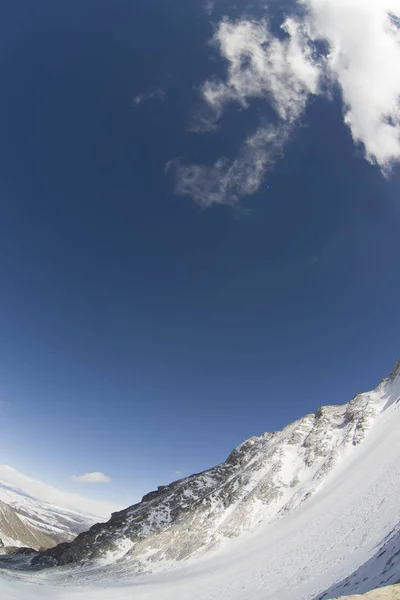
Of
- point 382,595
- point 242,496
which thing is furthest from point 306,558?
point 242,496

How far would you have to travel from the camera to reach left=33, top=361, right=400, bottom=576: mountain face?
60312mm

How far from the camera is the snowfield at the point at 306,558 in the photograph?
22.8m

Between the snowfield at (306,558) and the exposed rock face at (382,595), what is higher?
the exposed rock face at (382,595)

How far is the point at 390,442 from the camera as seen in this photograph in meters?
54.5

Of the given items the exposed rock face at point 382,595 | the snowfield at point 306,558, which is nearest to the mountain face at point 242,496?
the snowfield at point 306,558

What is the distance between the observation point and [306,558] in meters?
31.4

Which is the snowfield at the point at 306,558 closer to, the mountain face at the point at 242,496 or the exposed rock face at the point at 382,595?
the mountain face at the point at 242,496

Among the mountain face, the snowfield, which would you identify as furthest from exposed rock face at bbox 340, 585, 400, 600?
the mountain face

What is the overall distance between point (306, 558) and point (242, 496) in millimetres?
40837

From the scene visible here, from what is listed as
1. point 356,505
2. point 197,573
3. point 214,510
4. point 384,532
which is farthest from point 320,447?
point 384,532

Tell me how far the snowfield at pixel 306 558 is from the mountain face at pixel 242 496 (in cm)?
258

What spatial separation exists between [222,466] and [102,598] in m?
66.9

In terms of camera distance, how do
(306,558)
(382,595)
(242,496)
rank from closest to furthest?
(382,595)
(306,558)
(242,496)

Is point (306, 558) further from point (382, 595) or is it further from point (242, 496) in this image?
point (242, 496)
